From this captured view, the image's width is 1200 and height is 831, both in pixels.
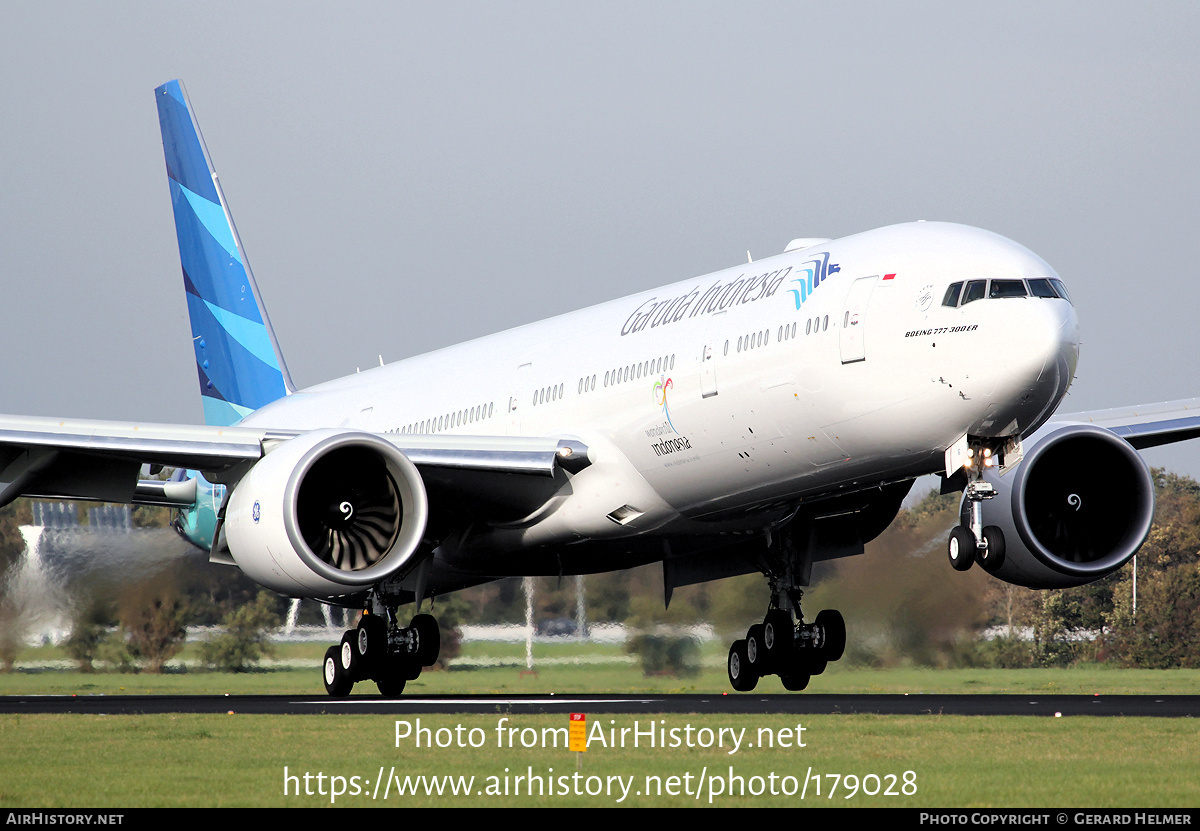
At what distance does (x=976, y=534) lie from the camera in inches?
627

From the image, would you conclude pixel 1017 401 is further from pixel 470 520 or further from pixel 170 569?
pixel 170 569

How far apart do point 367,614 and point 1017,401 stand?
10397 millimetres

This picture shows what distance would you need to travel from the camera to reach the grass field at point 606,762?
432 inches

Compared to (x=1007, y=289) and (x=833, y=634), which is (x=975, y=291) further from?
(x=833, y=634)

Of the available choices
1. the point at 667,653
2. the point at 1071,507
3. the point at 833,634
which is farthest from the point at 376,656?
the point at 1071,507

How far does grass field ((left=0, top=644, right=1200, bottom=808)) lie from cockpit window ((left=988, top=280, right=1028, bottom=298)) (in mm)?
4289

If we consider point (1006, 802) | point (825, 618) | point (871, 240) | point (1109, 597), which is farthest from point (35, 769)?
point (1109, 597)

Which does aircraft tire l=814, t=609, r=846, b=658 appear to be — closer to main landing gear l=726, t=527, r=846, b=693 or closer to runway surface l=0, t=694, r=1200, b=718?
main landing gear l=726, t=527, r=846, b=693

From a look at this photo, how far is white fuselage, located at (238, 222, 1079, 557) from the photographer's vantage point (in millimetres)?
15172

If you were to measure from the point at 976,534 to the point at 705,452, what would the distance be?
3457 millimetres

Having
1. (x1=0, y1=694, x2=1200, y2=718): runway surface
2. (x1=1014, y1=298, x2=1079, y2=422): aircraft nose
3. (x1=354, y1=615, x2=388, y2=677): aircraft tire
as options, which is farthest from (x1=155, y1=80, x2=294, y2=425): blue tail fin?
(x1=1014, y1=298, x2=1079, y2=422): aircraft nose

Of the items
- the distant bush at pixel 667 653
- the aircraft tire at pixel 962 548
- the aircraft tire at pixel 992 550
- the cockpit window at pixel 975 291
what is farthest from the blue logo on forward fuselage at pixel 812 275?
the distant bush at pixel 667 653

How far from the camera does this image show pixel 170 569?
2634cm

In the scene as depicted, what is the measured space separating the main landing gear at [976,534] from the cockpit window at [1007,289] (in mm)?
1614
